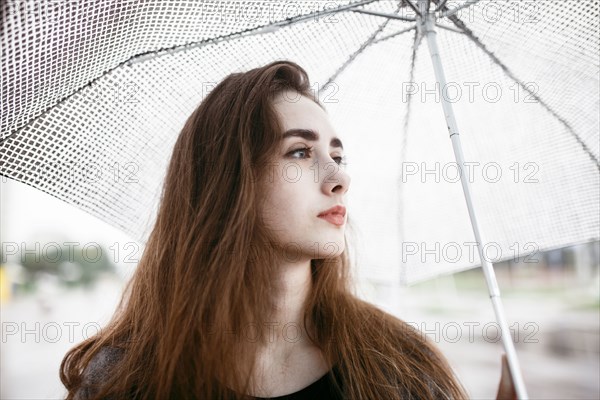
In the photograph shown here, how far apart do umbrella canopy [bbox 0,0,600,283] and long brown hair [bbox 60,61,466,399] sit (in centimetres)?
12

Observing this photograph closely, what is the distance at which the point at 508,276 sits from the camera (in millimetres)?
14656

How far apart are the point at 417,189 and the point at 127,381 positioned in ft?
4.05

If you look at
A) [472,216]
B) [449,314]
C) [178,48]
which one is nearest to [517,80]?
[472,216]

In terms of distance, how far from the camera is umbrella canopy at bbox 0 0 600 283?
118cm

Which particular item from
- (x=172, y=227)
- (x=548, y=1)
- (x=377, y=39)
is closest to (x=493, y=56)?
(x=548, y=1)

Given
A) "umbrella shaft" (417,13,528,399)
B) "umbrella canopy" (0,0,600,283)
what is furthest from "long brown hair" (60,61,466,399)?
"umbrella shaft" (417,13,528,399)

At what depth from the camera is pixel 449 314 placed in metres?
11.4

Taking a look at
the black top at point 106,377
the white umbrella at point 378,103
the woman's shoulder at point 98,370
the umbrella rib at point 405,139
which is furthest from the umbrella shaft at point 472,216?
the woman's shoulder at point 98,370

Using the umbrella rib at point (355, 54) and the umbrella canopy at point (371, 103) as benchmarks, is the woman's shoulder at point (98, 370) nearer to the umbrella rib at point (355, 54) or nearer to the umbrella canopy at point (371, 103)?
the umbrella canopy at point (371, 103)

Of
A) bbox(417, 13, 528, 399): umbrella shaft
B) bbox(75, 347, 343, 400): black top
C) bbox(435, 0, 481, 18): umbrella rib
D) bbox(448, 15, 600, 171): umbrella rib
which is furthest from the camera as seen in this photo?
bbox(448, 15, 600, 171): umbrella rib

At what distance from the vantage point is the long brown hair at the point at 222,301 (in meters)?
1.25

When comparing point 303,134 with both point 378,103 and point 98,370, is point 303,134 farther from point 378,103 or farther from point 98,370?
point 98,370

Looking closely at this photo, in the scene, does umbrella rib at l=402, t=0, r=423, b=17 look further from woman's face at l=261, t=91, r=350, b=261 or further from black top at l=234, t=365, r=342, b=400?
black top at l=234, t=365, r=342, b=400

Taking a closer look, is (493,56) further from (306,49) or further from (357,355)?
(357,355)
